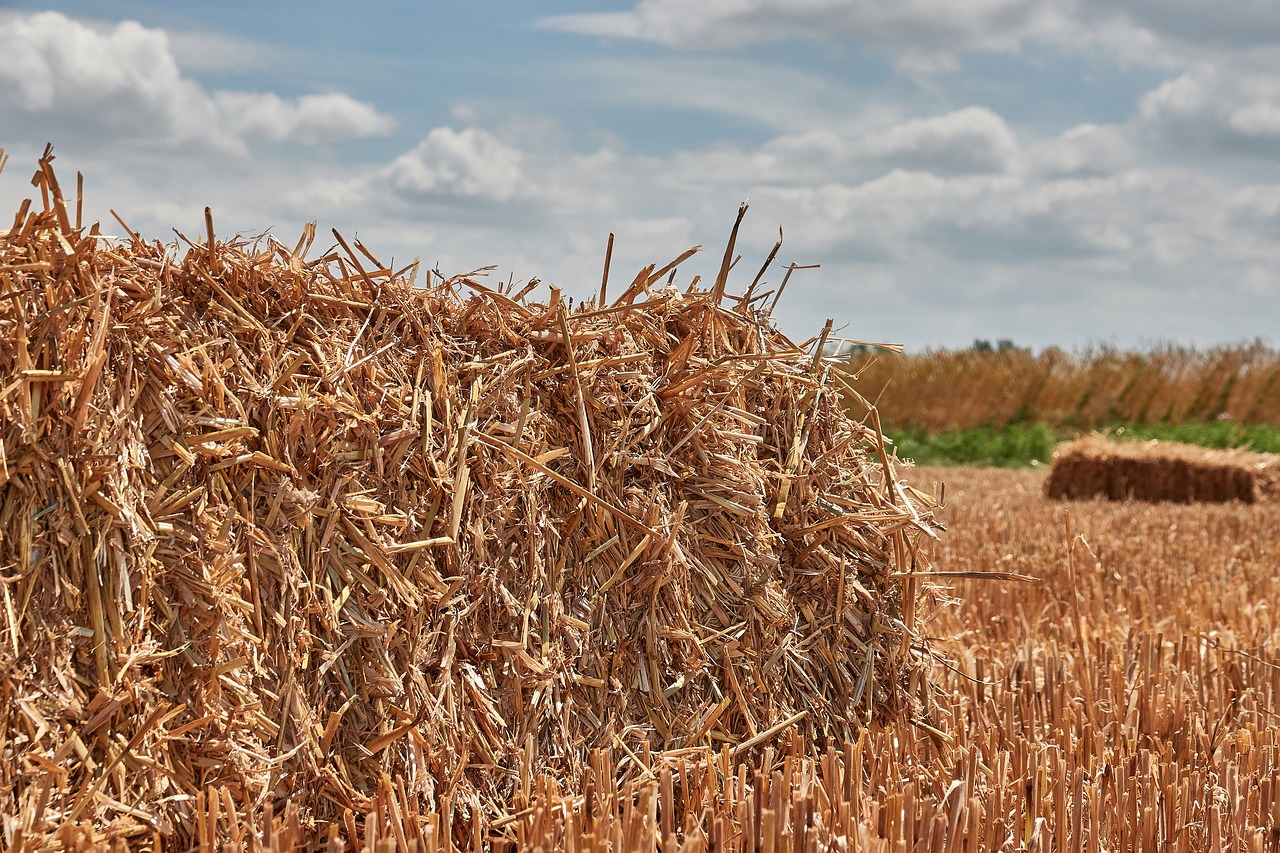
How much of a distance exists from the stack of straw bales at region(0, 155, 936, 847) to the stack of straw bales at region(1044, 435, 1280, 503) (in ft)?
31.1

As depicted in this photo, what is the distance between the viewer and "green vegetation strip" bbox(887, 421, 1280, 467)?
67.0ft

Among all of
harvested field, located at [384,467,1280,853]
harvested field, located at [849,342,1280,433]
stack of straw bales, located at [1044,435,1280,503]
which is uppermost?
harvested field, located at [849,342,1280,433]

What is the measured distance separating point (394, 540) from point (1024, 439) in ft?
67.3

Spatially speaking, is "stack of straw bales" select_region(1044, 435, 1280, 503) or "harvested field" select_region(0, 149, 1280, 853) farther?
"stack of straw bales" select_region(1044, 435, 1280, 503)

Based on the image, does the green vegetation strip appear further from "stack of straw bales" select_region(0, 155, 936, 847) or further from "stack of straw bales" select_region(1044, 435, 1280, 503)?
"stack of straw bales" select_region(0, 155, 936, 847)

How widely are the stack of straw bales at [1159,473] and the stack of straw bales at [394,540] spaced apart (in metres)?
9.49

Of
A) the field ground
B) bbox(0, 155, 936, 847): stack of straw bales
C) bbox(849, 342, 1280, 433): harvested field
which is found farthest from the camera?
bbox(849, 342, 1280, 433): harvested field

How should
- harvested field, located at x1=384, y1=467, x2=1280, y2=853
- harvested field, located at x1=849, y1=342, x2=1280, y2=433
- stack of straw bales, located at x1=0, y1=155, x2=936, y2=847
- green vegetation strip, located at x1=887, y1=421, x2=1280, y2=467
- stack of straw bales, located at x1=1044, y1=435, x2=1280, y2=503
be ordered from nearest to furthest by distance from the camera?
stack of straw bales, located at x1=0, y1=155, x2=936, y2=847 → harvested field, located at x1=384, y1=467, x2=1280, y2=853 → stack of straw bales, located at x1=1044, y1=435, x2=1280, y2=503 → green vegetation strip, located at x1=887, y1=421, x2=1280, y2=467 → harvested field, located at x1=849, y1=342, x2=1280, y2=433

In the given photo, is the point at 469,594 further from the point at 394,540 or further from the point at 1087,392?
the point at 1087,392

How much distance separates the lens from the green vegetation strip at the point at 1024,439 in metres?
20.4

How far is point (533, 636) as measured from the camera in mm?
2930

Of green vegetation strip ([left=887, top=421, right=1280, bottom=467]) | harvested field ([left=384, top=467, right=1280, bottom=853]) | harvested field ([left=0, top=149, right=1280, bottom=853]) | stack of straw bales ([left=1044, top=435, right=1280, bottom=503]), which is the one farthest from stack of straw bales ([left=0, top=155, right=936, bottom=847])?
green vegetation strip ([left=887, top=421, right=1280, bottom=467])

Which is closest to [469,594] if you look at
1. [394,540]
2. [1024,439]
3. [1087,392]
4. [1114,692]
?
[394,540]

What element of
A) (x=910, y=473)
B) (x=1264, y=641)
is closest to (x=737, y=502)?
(x=1264, y=641)
